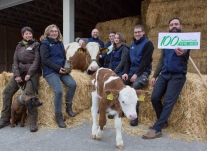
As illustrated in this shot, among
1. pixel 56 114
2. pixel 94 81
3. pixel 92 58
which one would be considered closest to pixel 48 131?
pixel 56 114

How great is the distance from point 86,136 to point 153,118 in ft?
4.56

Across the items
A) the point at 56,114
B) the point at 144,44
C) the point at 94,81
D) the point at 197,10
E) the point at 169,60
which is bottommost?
the point at 56,114

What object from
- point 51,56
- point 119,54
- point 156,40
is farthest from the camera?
point 156,40

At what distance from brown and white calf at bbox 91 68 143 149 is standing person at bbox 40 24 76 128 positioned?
27.4 inches

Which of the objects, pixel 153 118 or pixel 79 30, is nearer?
pixel 153 118

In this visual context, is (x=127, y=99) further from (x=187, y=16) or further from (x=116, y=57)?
(x=187, y=16)

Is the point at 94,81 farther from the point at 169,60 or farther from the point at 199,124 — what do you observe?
the point at 199,124

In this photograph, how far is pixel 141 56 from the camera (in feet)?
12.7

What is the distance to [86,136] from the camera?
10.8ft

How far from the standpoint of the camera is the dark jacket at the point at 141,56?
3.81 m

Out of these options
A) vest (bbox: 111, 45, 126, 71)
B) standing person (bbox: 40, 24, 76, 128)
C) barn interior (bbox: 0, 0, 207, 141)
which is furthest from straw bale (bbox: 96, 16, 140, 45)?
standing person (bbox: 40, 24, 76, 128)

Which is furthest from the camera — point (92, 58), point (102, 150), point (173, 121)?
point (92, 58)

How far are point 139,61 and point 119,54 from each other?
56cm

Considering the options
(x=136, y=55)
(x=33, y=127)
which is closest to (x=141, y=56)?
(x=136, y=55)
